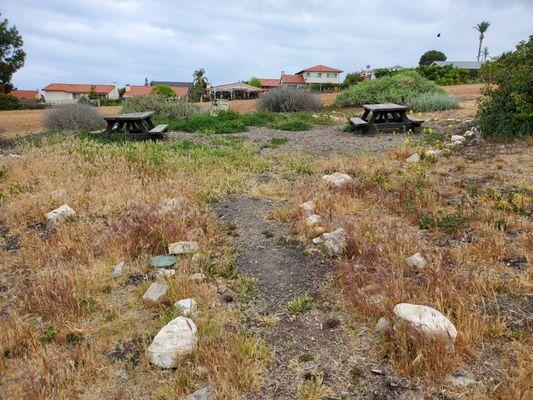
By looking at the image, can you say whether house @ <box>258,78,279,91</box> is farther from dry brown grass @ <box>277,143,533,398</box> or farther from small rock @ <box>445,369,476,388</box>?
small rock @ <box>445,369,476,388</box>

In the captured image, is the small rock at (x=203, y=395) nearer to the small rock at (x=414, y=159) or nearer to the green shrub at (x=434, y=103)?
the small rock at (x=414, y=159)

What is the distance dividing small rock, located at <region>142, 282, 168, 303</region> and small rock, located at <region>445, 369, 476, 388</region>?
2087 millimetres

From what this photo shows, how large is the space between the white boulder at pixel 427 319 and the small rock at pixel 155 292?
178 centimetres

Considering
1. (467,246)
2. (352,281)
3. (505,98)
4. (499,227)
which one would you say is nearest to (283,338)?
(352,281)

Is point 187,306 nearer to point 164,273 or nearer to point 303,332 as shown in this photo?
point 164,273

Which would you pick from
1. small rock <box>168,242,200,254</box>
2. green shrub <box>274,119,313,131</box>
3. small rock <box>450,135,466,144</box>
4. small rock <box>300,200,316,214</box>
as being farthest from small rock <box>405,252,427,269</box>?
green shrub <box>274,119,313,131</box>

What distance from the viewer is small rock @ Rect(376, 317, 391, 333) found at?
2.55 m

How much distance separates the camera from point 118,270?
359 centimetres

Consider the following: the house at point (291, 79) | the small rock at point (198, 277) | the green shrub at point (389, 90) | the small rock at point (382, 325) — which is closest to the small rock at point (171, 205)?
the small rock at point (198, 277)

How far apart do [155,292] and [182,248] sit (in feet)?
2.76

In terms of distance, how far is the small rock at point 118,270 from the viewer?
3.56 metres

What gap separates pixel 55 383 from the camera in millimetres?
2258

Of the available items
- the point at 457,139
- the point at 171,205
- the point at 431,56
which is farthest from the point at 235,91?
the point at 171,205

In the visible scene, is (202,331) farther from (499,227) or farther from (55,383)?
(499,227)
